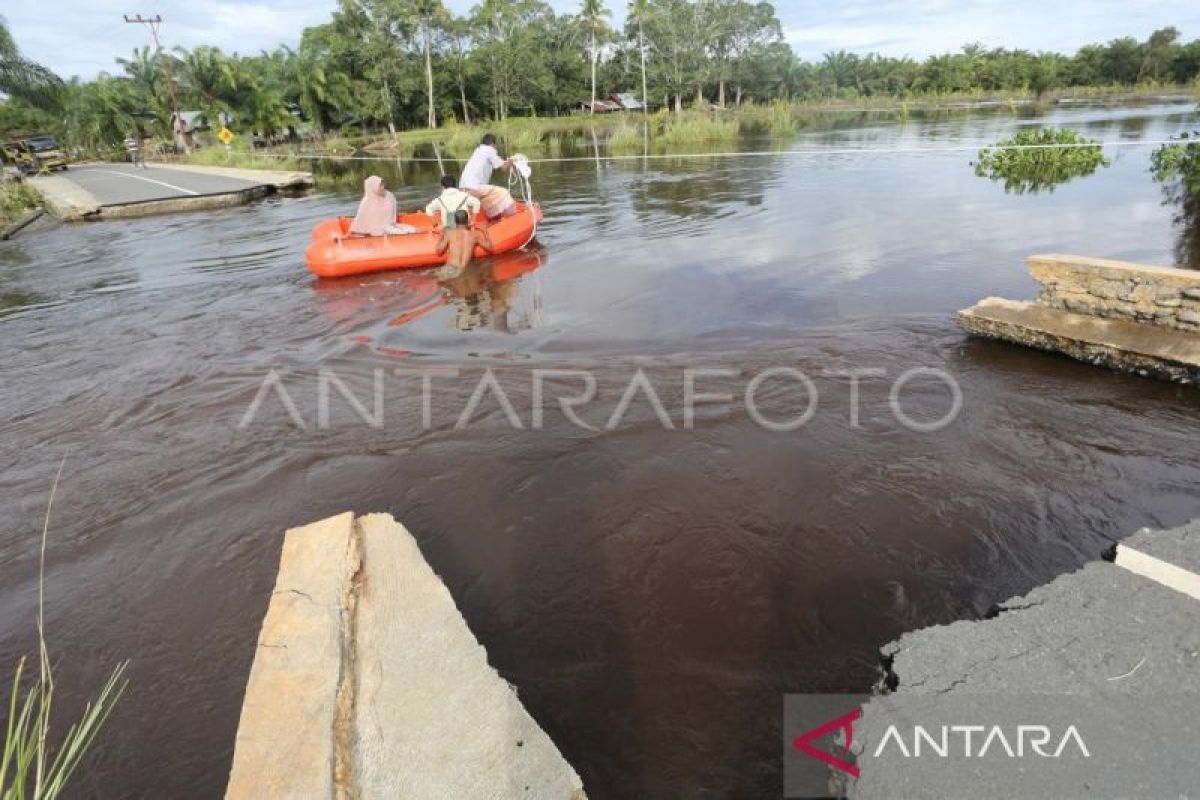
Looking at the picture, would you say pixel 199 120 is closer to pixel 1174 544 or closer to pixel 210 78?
pixel 210 78

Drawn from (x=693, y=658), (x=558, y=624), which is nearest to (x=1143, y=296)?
(x=693, y=658)

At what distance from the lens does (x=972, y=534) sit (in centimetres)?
345

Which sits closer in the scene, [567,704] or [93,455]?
[567,704]

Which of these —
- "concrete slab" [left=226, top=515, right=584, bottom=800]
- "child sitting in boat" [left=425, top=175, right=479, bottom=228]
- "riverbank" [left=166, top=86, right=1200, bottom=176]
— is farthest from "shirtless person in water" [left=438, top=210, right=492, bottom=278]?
"riverbank" [left=166, top=86, right=1200, bottom=176]

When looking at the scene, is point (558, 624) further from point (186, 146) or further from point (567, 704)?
point (186, 146)

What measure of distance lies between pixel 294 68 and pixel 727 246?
50.0m

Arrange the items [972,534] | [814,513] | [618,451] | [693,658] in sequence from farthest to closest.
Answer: [618,451] → [814,513] → [972,534] → [693,658]

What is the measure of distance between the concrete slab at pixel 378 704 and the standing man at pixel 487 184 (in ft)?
26.2

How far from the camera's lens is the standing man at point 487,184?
9812 mm

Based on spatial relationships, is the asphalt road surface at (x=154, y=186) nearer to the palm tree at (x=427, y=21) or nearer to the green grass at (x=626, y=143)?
the green grass at (x=626, y=143)

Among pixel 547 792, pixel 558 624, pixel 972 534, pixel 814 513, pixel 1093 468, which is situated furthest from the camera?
pixel 1093 468

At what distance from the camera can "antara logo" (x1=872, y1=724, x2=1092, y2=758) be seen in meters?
1.84

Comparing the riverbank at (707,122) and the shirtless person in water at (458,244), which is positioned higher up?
the riverbank at (707,122)

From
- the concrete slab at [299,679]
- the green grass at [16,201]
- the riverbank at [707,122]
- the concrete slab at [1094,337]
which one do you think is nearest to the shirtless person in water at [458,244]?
the concrete slab at [1094,337]
